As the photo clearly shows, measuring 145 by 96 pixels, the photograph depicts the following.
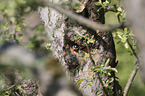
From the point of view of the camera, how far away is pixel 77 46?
1.77 m

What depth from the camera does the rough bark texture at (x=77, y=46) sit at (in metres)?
1.72

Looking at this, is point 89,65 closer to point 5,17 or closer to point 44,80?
point 5,17

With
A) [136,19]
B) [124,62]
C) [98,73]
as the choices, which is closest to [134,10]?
[136,19]

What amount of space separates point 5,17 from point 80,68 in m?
0.62

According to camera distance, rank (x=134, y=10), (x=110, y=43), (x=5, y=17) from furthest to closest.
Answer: (x=110, y=43) < (x=5, y=17) < (x=134, y=10)

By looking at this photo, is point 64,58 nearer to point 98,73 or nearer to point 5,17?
point 98,73

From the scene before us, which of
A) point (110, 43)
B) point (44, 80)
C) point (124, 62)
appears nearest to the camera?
point (44, 80)

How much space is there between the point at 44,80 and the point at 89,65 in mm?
1024

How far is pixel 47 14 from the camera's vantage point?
5.73 feet

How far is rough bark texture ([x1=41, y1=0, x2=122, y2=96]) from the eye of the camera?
1.72m

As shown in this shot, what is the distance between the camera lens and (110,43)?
6.13 feet

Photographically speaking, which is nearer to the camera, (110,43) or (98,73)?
(98,73)

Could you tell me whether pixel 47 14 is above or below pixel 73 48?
above

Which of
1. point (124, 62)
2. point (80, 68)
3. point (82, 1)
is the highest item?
point (82, 1)
